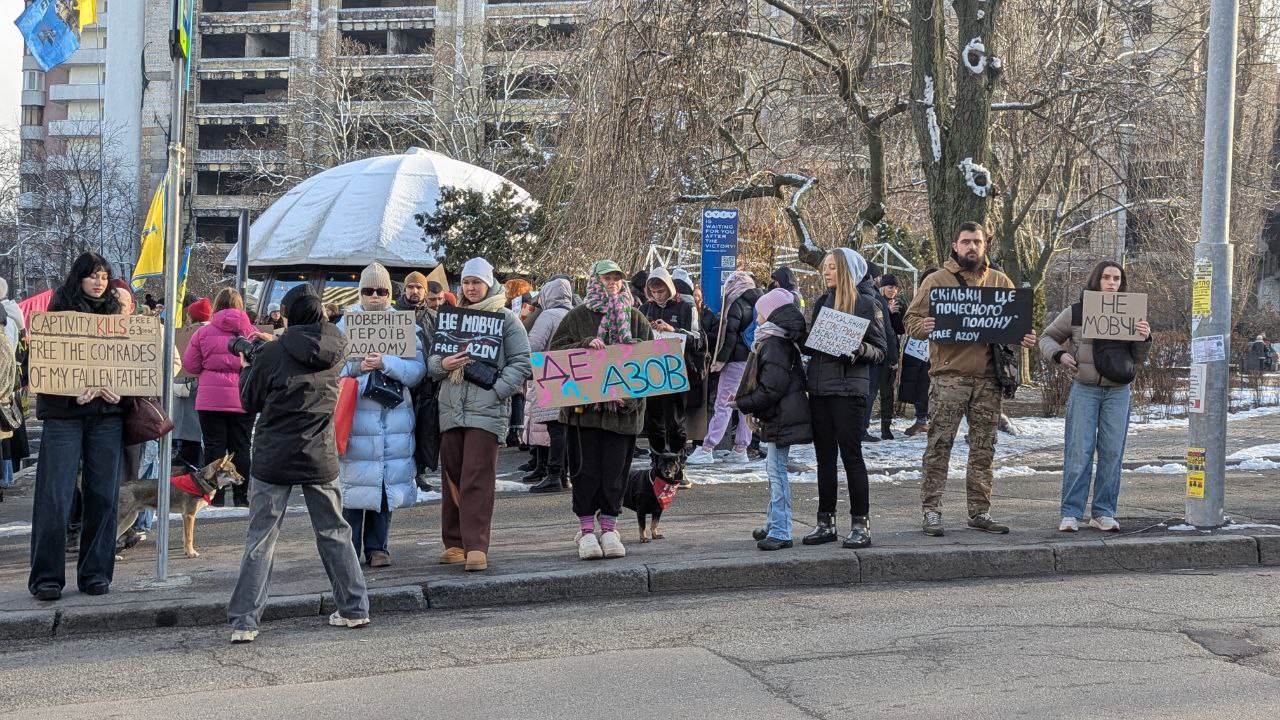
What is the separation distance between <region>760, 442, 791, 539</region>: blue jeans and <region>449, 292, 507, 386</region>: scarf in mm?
2022

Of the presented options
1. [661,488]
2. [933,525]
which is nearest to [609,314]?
[661,488]

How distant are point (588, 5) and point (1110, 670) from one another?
1269cm

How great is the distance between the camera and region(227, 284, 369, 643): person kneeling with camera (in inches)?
267

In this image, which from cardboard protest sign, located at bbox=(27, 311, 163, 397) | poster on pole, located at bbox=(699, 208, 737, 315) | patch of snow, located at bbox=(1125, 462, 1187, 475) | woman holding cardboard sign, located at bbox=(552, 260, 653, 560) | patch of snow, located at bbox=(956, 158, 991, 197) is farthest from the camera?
poster on pole, located at bbox=(699, 208, 737, 315)

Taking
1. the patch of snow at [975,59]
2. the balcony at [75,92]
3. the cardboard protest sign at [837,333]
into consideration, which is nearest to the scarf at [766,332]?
the cardboard protest sign at [837,333]

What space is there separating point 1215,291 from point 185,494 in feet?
24.8

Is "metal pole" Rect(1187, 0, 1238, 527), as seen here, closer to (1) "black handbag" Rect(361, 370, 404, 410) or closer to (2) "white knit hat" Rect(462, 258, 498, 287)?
(2) "white knit hat" Rect(462, 258, 498, 287)

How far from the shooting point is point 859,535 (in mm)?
8664

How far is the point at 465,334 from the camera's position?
8227mm

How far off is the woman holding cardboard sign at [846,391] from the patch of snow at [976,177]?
6.71 meters

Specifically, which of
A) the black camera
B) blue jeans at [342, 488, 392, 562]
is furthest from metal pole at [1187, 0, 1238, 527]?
the black camera

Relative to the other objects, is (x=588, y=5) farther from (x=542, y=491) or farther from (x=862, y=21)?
(x=542, y=491)

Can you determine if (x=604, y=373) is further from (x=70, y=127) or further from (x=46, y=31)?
(x=70, y=127)

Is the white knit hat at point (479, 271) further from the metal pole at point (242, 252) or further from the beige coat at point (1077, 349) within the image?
the metal pole at point (242, 252)
